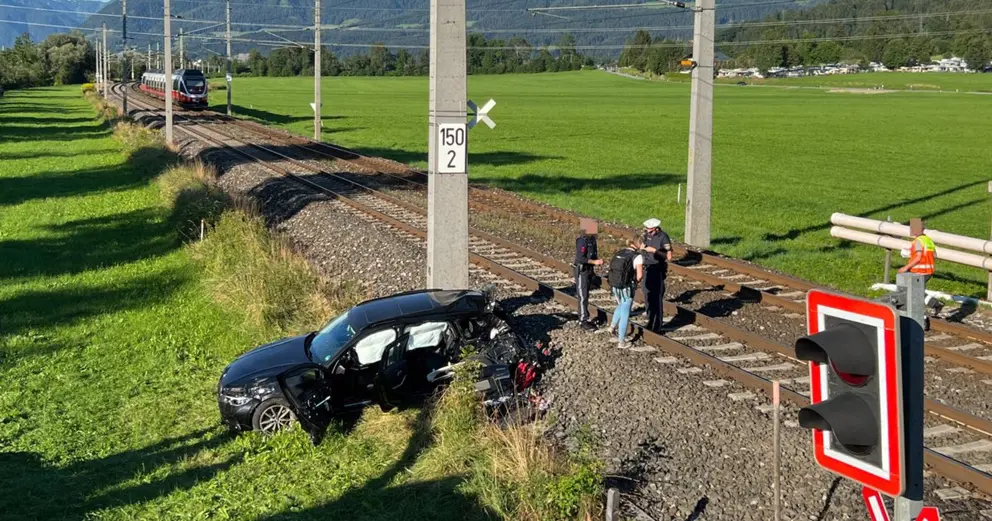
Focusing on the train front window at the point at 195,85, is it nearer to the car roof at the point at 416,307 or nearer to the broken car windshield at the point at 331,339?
the broken car windshield at the point at 331,339

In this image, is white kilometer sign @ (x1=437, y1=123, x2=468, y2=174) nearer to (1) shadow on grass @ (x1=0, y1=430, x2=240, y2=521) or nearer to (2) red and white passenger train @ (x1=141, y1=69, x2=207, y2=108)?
(1) shadow on grass @ (x1=0, y1=430, x2=240, y2=521)

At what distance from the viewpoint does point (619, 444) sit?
10.2 m

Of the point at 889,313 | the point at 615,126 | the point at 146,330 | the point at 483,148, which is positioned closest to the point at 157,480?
the point at 146,330

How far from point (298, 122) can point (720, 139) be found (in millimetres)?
29555

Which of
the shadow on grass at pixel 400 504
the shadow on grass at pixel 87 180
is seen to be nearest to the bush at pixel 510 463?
the shadow on grass at pixel 400 504

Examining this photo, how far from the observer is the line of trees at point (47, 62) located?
137 m

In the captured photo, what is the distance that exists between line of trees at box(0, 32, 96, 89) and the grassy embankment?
122m

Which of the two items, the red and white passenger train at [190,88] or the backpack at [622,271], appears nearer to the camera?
the backpack at [622,271]

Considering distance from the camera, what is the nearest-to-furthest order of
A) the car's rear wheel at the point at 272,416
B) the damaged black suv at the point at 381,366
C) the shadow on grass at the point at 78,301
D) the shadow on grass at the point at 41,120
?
the damaged black suv at the point at 381,366
the car's rear wheel at the point at 272,416
the shadow on grass at the point at 78,301
the shadow on grass at the point at 41,120

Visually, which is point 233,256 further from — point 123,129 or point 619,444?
point 123,129

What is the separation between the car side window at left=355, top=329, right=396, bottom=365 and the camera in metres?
12.0

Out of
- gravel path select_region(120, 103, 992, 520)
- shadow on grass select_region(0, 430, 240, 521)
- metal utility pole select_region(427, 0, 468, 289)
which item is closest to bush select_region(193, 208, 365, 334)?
metal utility pole select_region(427, 0, 468, 289)

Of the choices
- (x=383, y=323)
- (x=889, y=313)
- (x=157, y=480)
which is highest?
(x=889, y=313)

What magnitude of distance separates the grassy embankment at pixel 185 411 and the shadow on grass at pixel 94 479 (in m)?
0.02
